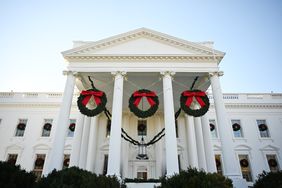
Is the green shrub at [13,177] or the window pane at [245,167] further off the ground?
the window pane at [245,167]

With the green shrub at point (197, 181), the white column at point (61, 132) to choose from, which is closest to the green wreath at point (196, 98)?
the green shrub at point (197, 181)

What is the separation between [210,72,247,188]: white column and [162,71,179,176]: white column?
3.13 m

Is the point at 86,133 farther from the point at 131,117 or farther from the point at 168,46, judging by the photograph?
the point at 168,46

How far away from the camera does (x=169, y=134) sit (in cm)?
1234

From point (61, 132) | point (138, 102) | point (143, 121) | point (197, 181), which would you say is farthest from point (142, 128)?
point (197, 181)

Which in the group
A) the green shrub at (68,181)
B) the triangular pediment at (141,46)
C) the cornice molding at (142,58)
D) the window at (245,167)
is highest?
the triangular pediment at (141,46)

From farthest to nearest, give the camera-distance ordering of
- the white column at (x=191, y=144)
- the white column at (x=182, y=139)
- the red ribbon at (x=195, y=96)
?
the white column at (x=182, y=139) → the white column at (x=191, y=144) → the red ribbon at (x=195, y=96)

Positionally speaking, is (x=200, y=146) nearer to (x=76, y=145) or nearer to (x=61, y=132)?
(x=76, y=145)

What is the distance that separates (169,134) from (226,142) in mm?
3686

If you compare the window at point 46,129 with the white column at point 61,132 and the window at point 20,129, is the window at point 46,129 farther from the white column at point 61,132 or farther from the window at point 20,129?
the white column at point 61,132

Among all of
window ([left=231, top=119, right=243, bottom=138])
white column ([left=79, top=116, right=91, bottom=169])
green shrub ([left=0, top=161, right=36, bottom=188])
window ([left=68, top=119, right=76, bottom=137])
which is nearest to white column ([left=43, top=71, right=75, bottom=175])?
white column ([left=79, top=116, right=91, bottom=169])

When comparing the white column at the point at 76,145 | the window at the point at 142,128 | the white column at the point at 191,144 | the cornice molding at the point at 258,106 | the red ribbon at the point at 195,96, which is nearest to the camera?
the red ribbon at the point at 195,96

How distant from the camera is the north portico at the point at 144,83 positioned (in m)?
12.1

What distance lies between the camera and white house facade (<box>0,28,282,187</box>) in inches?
506
